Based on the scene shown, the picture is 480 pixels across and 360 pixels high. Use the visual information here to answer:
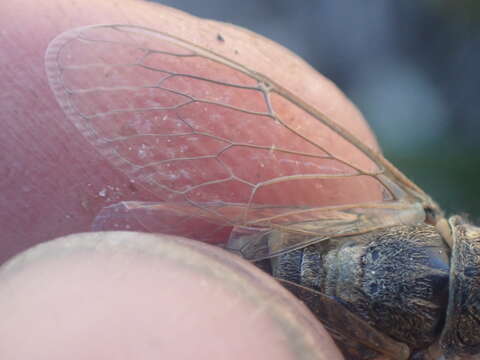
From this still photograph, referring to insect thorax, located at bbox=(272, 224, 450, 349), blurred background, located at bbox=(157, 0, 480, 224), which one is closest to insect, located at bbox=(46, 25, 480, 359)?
insect thorax, located at bbox=(272, 224, 450, 349)

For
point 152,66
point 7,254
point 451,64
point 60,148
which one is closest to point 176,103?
point 152,66

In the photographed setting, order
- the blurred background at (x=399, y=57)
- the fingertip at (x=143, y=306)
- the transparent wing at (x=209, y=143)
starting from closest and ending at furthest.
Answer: the fingertip at (x=143, y=306), the transparent wing at (x=209, y=143), the blurred background at (x=399, y=57)

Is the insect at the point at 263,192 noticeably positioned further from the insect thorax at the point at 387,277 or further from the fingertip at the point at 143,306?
the fingertip at the point at 143,306

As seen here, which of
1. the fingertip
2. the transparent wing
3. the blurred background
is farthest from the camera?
the blurred background

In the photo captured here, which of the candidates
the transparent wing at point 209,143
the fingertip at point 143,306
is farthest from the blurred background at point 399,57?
the fingertip at point 143,306

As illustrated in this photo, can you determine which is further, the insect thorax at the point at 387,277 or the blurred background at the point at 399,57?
the blurred background at the point at 399,57

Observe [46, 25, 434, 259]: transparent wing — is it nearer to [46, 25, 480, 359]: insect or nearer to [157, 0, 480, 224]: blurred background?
[46, 25, 480, 359]: insect

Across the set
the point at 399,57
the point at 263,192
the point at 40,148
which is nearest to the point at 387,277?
the point at 263,192

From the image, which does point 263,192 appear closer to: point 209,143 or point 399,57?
point 209,143
